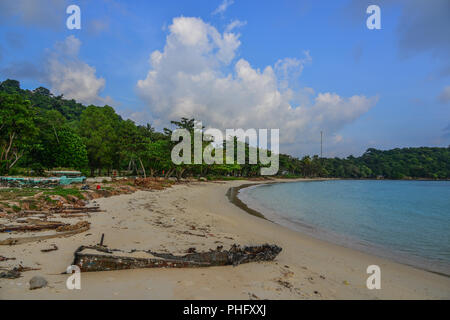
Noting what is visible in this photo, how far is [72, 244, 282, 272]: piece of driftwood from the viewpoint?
4.74 metres

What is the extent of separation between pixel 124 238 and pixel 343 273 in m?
7.06

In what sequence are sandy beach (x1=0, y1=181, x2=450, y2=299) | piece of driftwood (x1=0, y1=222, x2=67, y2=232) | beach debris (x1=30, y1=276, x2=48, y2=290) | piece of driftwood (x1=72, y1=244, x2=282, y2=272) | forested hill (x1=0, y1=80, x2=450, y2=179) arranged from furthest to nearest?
forested hill (x1=0, y1=80, x2=450, y2=179) → piece of driftwood (x1=0, y1=222, x2=67, y2=232) → piece of driftwood (x1=72, y1=244, x2=282, y2=272) → sandy beach (x1=0, y1=181, x2=450, y2=299) → beach debris (x1=30, y1=276, x2=48, y2=290)

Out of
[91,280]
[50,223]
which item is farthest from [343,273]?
[50,223]

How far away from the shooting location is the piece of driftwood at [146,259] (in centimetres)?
474

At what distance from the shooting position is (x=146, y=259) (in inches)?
199

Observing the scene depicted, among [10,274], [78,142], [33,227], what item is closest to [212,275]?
[10,274]

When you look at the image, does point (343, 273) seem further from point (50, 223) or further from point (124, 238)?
point (50, 223)

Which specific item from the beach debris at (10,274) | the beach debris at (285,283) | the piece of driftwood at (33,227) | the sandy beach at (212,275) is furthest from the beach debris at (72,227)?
the beach debris at (285,283)

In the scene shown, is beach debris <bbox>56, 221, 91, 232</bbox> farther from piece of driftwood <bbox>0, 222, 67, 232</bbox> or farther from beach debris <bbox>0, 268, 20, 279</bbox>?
beach debris <bbox>0, 268, 20, 279</bbox>

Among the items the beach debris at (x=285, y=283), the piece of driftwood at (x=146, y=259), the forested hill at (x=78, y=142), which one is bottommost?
the beach debris at (x=285, y=283)

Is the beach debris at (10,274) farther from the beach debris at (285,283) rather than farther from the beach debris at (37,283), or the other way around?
the beach debris at (285,283)

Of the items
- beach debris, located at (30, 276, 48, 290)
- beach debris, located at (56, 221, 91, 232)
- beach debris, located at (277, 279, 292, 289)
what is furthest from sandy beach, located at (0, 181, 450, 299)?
beach debris, located at (56, 221, 91, 232)

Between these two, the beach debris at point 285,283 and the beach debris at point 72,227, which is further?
the beach debris at point 72,227
